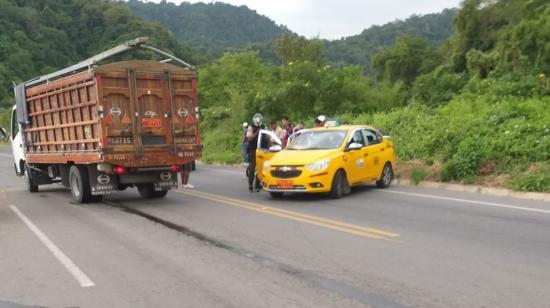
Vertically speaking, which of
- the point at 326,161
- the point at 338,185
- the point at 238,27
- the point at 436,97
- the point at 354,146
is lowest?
the point at 338,185

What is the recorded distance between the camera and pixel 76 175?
13961 mm

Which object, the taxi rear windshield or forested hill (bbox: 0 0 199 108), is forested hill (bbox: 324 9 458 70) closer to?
forested hill (bbox: 0 0 199 108)

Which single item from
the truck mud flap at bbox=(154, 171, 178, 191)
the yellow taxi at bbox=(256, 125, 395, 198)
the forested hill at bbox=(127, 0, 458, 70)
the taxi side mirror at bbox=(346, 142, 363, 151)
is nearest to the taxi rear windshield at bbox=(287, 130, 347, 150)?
the yellow taxi at bbox=(256, 125, 395, 198)

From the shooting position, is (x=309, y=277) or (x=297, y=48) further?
(x=297, y=48)

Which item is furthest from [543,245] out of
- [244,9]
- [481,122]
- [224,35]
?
[244,9]

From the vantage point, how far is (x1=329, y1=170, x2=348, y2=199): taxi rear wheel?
12.9 meters

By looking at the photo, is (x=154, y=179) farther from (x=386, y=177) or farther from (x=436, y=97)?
(x=436, y=97)

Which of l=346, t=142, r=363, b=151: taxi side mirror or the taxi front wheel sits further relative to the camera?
the taxi front wheel

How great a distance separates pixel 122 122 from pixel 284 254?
20.5ft

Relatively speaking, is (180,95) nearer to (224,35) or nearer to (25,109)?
(25,109)

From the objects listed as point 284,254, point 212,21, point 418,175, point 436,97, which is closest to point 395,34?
point 212,21

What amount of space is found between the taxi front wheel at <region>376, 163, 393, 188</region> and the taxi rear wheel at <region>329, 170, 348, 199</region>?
1.98 meters

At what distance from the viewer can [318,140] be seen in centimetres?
1396

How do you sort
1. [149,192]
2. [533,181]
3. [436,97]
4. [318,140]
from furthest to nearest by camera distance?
1. [436,97]
2. [149,192]
3. [318,140]
4. [533,181]
